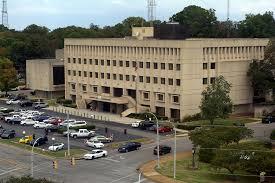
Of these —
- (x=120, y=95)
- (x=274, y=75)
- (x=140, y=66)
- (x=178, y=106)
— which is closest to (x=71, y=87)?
(x=120, y=95)

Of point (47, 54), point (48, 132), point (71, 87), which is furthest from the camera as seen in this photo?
point (47, 54)

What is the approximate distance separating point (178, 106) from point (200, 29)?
90705 mm

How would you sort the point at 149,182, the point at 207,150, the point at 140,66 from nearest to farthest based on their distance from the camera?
the point at 149,182, the point at 207,150, the point at 140,66

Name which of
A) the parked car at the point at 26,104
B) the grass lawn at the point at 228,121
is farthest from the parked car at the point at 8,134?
the parked car at the point at 26,104

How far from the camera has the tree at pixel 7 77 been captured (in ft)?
459

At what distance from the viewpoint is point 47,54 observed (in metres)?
178

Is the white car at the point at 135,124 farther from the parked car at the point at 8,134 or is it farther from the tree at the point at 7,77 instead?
the tree at the point at 7,77

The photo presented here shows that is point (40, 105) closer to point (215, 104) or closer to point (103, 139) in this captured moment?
point (103, 139)

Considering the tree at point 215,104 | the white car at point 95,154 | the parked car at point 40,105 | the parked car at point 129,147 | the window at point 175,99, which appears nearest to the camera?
the white car at point 95,154

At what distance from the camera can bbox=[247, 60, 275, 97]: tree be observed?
108 m

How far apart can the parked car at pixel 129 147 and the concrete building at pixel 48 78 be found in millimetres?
58972

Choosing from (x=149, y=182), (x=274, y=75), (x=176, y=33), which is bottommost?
(x=149, y=182)

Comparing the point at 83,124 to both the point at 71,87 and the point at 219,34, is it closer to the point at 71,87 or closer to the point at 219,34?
the point at 71,87

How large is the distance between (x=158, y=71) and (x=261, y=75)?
18.7m
